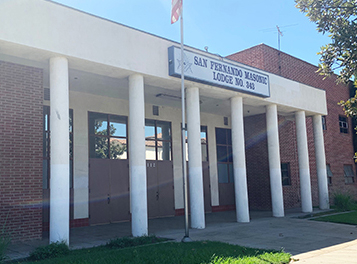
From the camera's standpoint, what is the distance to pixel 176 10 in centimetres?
1183

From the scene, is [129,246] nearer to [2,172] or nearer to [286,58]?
[2,172]

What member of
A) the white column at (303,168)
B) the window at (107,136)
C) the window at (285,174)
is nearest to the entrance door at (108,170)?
the window at (107,136)

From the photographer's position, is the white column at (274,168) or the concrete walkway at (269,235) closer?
the concrete walkway at (269,235)

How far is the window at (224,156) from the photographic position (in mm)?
20953

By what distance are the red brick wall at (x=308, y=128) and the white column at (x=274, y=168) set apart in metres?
4.45

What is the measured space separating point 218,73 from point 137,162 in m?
5.11

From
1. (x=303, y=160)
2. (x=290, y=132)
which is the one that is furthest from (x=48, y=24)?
(x=290, y=132)

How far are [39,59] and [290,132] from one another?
646 inches

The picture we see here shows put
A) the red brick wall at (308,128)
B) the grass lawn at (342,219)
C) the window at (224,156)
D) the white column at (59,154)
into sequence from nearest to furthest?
the white column at (59,154) → the grass lawn at (342,219) → the window at (224,156) → the red brick wall at (308,128)

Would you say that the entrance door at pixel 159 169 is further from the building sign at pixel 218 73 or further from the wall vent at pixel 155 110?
the building sign at pixel 218 73

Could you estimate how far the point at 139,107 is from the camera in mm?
11797

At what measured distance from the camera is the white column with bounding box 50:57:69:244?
9.48 m

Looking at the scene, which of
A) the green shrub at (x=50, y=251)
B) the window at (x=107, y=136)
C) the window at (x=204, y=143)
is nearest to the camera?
the green shrub at (x=50, y=251)

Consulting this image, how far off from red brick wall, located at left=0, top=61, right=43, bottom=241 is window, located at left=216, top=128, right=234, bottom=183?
11823 millimetres
